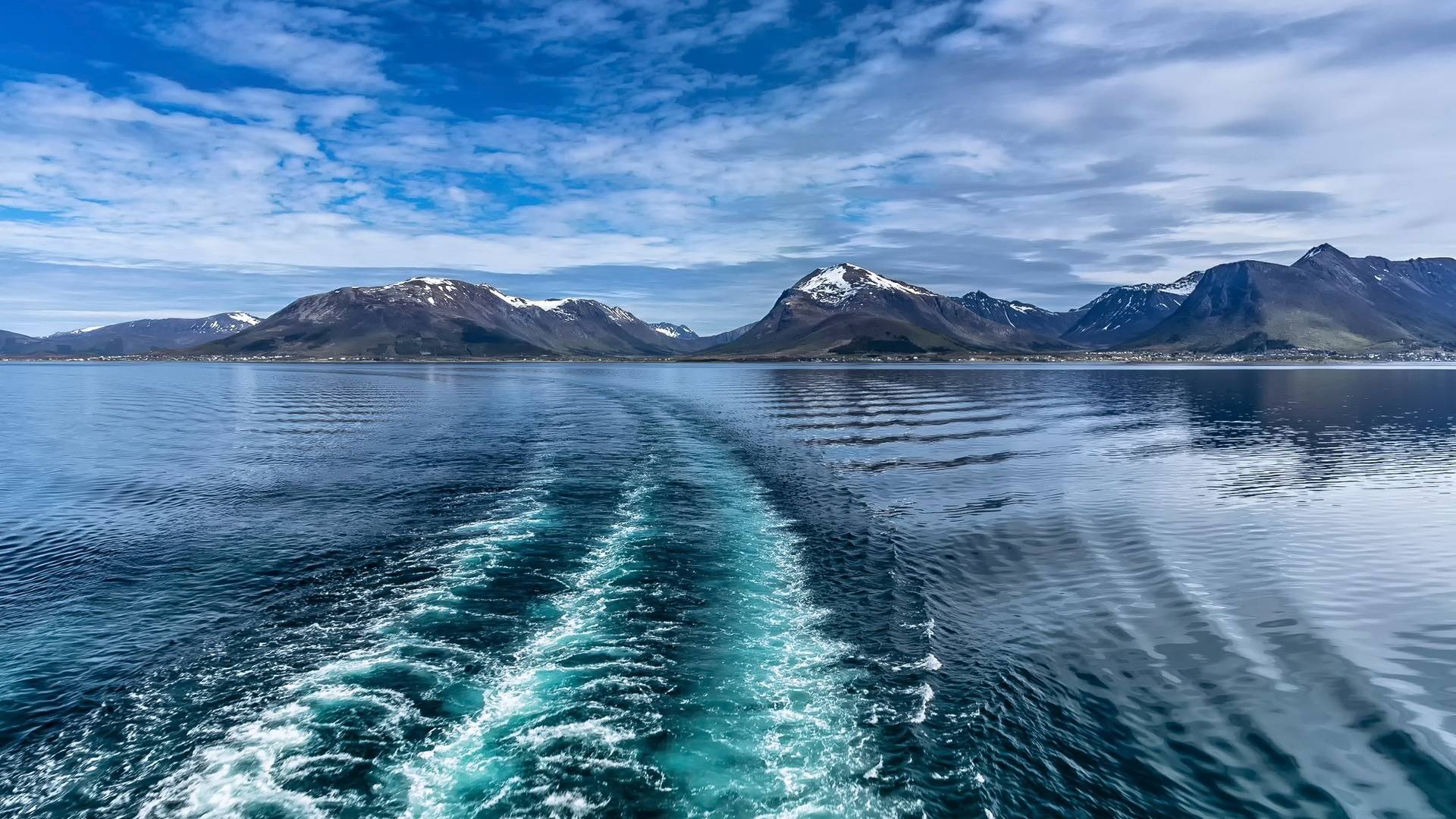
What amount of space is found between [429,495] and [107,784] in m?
24.4

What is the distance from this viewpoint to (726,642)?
60.7 ft

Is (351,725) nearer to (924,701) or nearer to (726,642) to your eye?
(726,642)

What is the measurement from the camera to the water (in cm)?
1277

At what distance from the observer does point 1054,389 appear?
5413 inches

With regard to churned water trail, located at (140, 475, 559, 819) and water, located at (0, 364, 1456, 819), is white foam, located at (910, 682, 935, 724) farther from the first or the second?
churned water trail, located at (140, 475, 559, 819)

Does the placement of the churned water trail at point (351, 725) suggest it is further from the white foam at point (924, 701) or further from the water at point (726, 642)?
the white foam at point (924, 701)

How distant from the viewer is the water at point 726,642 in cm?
1277

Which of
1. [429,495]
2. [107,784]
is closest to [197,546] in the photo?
[429,495]

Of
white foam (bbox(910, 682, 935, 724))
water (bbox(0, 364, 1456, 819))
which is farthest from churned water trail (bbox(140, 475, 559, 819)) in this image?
white foam (bbox(910, 682, 935, 724))

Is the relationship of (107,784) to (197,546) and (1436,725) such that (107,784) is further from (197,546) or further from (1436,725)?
(1436,725)

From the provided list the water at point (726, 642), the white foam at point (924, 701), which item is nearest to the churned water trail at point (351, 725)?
the water at point (726, 642)

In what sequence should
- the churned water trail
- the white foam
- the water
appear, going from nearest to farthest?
the churned water trail < the water < the white foam

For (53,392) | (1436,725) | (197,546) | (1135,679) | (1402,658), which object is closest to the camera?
(1436,725)

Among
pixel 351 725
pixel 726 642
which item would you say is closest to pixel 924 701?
pixel 726 642
